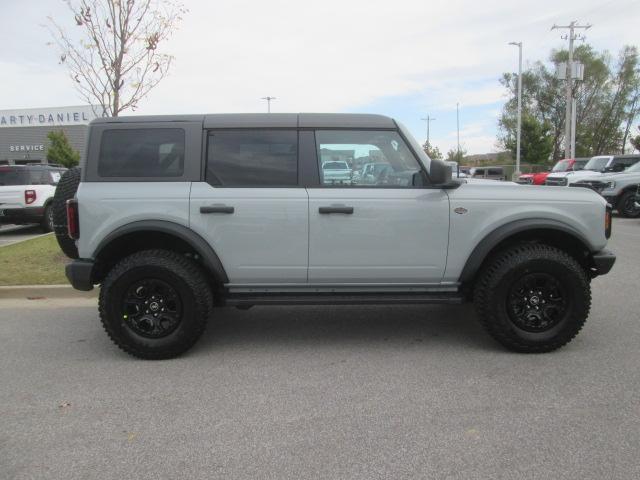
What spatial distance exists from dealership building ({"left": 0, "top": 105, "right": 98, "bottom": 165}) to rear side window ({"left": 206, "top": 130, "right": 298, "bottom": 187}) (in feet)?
149

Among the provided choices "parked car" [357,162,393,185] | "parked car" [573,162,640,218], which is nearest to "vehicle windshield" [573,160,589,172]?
"parked car" [573,162,640,218]

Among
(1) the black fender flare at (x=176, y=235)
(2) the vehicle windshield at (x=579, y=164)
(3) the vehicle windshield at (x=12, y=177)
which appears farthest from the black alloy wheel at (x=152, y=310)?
(2) the vehicle windshield at (x=579, y=164)

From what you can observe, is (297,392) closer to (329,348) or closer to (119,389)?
(329,348)

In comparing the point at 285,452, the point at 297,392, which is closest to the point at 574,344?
the point at 297,392

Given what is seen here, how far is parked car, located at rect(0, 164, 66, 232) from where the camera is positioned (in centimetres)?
1176

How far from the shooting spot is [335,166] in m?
4.38

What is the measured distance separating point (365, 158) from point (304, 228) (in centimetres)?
78

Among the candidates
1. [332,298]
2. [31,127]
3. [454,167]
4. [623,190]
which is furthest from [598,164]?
[31,127]

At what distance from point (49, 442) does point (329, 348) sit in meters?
2.25

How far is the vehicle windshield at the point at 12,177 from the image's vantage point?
12.1 meters

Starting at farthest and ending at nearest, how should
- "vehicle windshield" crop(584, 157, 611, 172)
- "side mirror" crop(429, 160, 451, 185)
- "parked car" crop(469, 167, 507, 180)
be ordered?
"parked car" crop(469, 167, 507, 180)
"vehicle windshield" crop(584, 157, 611, 172)
"side mirror" crop(429, 160, 451, 185)

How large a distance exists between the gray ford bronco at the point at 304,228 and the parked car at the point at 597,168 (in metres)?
13.8

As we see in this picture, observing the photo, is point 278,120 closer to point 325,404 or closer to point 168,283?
point 168,283

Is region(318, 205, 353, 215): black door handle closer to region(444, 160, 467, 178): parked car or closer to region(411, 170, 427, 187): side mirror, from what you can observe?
region(411, 170, 427, 187): side mirror
